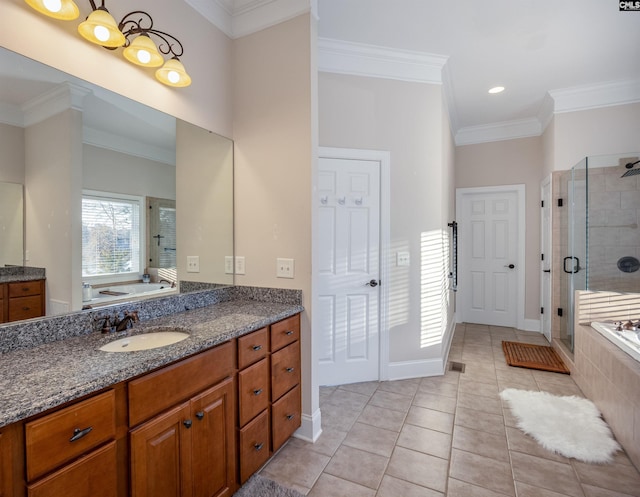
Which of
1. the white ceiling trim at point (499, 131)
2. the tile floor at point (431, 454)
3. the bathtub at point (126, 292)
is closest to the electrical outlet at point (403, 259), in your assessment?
the tile floor at point (431, 454)

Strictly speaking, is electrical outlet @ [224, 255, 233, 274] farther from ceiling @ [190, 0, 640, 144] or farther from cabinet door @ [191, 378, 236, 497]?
ceiling @ [190, 0, 640, 144]

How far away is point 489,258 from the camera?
4.82 metres

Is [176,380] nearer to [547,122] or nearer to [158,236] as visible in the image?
[158,236]

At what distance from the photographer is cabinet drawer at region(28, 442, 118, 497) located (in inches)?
34.2

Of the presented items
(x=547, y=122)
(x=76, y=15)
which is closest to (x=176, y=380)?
(x=76, y=15)

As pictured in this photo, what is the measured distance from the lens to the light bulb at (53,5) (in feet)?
4.11

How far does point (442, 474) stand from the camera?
1790 millimetres

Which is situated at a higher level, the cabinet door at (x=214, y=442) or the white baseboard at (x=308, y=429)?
the cabinet door at (x=214, y=442)

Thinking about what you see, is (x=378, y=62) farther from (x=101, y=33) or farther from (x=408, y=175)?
(x=101, y=33)

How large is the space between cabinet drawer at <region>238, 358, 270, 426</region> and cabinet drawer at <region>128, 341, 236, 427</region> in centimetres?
12

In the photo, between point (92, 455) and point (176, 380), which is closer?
point (92, 455)

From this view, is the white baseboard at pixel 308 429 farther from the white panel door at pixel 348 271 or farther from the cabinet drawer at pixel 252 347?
the white panel door at pixel 348 271

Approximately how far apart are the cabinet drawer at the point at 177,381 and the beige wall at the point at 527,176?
4531mm

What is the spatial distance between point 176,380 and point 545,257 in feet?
15.4
